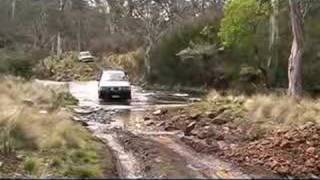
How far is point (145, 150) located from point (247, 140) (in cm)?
324

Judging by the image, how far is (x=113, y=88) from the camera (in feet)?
106

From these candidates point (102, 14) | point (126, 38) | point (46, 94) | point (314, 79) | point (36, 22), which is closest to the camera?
point (46, 94)

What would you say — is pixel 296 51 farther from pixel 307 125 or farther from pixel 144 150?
pixel 144 150

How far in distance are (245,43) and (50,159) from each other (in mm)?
28917

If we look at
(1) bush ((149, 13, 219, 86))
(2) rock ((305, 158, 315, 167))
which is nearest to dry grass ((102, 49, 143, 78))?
(1) bush ((149, 13, 219, 86))

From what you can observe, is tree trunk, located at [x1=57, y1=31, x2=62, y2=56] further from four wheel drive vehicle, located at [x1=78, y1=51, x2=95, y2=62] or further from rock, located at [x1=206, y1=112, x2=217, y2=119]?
rock, located at [x1=206, y1=112, x2=217, y2=119]

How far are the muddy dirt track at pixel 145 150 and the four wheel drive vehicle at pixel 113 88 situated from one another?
5105mm

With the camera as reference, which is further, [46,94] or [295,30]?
[46,94]

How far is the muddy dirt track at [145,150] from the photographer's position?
42.2 ft

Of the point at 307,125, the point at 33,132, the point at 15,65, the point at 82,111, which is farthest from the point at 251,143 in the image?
the point at 15,65

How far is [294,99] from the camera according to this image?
2197 cm

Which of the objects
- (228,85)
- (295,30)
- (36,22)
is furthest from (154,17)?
(295,30)

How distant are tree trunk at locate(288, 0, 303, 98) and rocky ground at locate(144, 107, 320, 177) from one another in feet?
12.2

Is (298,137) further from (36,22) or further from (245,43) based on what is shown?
(36,22)
